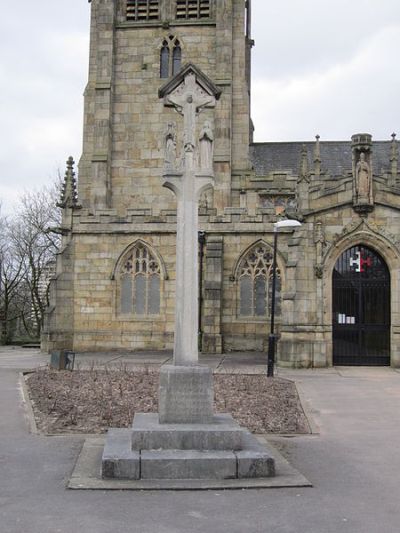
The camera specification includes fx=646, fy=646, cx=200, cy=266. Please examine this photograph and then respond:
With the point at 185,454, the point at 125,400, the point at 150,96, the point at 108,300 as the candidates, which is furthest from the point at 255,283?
the point at 185,454

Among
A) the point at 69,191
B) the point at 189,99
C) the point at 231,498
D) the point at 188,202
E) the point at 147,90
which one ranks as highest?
the point at 147,90

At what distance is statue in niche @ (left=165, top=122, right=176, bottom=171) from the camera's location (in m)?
8.41

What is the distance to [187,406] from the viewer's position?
7.70 m

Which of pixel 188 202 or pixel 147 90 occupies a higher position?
pixel 147 90

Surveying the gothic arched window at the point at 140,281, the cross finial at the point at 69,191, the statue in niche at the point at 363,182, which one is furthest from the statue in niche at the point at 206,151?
the cross finial at the point at 69,191

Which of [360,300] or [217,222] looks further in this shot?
[217,222]

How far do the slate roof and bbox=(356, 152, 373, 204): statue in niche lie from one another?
43.4 feet

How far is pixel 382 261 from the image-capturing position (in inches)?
717

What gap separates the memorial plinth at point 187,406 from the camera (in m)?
6.85

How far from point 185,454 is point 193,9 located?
28391 mm

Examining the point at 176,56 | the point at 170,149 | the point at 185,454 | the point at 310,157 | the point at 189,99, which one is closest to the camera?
the point at 185,454

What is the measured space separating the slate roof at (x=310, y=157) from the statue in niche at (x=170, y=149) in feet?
74.6

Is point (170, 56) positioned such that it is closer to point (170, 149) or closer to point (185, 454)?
point (170, 149)

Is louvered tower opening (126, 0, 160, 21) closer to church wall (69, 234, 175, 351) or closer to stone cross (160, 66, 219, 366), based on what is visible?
church wall (69, 234, 175, 351)
